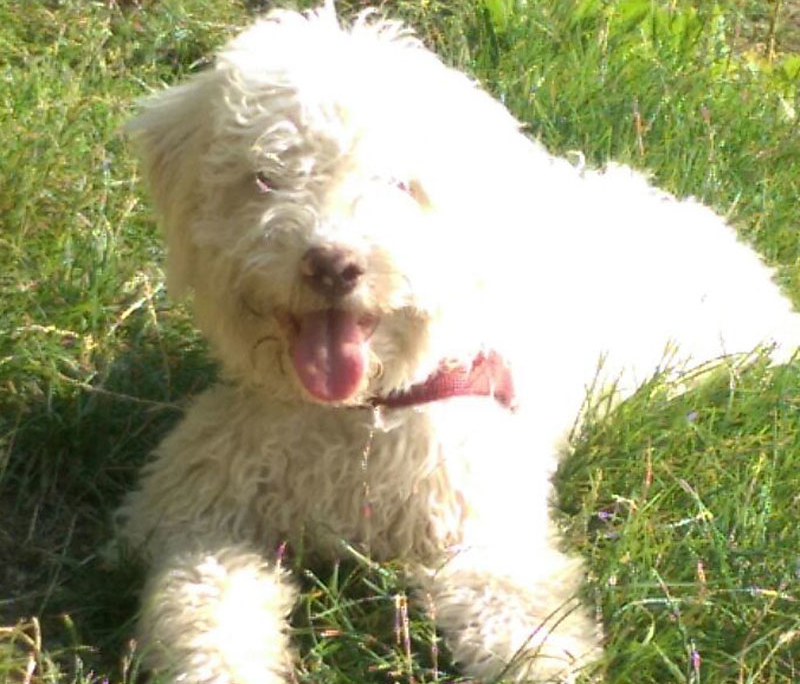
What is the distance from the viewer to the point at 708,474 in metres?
3.57

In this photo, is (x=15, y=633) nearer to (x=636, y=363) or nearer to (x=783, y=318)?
(x=636, y=363)

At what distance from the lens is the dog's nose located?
9.49ft

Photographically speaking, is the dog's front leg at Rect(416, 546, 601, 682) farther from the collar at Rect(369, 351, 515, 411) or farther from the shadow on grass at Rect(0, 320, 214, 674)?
the shadow on grass at Rect(0, 320, 214, 674)

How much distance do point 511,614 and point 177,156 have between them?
3.88 ft

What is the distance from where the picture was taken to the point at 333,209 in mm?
2982

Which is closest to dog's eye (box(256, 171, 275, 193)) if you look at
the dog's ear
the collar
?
the dog's ear

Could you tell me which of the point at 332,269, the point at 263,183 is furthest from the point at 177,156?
the point at 332,269

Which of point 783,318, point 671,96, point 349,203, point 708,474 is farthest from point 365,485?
point 671,96

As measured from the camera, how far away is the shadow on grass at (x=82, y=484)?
327cm

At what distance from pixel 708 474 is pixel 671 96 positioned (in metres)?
2.03

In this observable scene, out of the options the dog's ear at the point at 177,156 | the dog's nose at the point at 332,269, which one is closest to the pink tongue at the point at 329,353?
the dog's nose at the point at 332,269

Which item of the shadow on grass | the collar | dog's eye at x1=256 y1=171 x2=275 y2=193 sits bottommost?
the shadow on grass

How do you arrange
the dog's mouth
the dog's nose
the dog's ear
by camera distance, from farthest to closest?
the dog's ear, the dog's mouth, the dog's nose

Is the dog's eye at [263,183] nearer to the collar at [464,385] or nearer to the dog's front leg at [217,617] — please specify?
the collar at [464,385]
